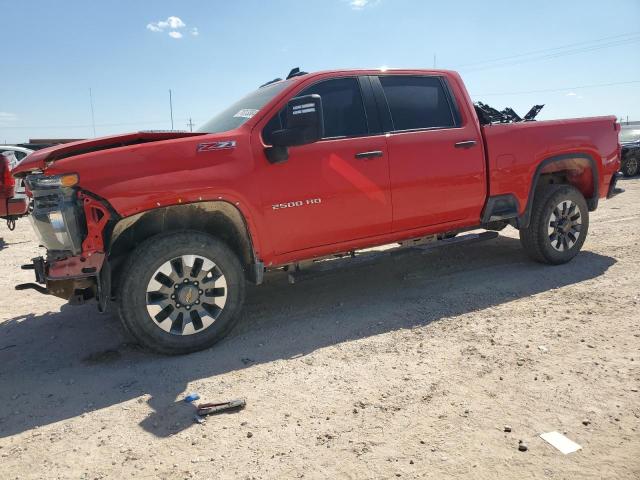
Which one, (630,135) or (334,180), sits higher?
(630,135)

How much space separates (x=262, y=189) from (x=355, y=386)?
162 centimetres

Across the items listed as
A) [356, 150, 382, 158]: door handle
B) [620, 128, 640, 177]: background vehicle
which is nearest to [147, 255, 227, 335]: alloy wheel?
[356, 150, 382, 158]: door handle

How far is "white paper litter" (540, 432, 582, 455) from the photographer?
234 centimetres

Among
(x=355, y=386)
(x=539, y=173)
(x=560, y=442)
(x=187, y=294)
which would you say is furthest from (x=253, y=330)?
(x=539, y=173)

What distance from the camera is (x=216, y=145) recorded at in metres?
3.65

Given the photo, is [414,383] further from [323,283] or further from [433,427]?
[323,283]

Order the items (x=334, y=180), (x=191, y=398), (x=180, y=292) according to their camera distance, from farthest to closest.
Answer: (x=334, y=180) < (x=180, y=292) < (x=191, y=398)

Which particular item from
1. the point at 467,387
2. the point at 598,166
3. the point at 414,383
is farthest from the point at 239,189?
the point at 598,166

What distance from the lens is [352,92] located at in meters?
4.32

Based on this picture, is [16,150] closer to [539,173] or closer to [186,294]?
[186,294]

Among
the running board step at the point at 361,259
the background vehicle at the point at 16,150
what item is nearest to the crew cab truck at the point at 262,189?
the running board step at the point at 361,259

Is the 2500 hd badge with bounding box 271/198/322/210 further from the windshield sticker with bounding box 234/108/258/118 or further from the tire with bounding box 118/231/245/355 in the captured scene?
the windshield sticker with bounding box 234/108/258/118

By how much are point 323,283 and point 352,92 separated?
202 cm

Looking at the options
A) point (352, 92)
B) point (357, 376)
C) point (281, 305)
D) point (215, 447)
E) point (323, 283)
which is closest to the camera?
point (215, 447)
